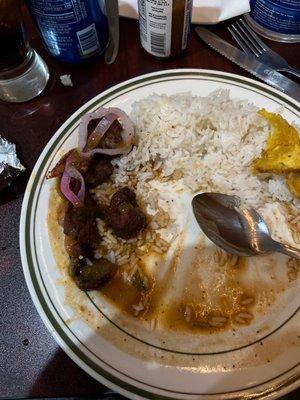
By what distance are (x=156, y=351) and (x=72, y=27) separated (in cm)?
110

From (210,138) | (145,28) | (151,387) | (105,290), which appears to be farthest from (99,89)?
(151,387)

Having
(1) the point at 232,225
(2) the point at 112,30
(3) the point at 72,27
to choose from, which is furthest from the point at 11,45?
(1) the point at 232,225

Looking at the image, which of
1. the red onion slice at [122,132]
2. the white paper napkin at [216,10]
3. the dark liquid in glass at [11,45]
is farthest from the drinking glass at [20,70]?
the white paper napkin at [216,10]

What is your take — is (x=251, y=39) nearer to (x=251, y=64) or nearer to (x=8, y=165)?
(x=251, y=64)

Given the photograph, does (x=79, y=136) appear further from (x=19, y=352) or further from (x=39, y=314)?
(x=19, y=352)

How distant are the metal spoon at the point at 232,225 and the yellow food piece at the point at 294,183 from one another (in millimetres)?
131

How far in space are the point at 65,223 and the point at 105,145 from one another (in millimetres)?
280

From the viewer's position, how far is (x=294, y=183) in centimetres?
120

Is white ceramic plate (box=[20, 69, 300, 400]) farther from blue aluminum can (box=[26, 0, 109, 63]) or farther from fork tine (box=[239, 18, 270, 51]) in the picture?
fork tine (box=[239, 18, 270, 51])

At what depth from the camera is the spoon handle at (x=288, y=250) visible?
1.07 m

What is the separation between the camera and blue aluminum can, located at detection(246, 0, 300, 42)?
56.7 inches

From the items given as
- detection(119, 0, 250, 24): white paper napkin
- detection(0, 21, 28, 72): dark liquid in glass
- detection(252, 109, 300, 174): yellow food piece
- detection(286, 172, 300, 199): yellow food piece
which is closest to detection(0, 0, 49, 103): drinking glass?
detection(0, 21, 28, 72): dark liquid in glass

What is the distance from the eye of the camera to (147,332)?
1.08 metres

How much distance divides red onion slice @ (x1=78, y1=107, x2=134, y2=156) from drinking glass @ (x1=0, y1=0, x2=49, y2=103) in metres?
A: 0.39
